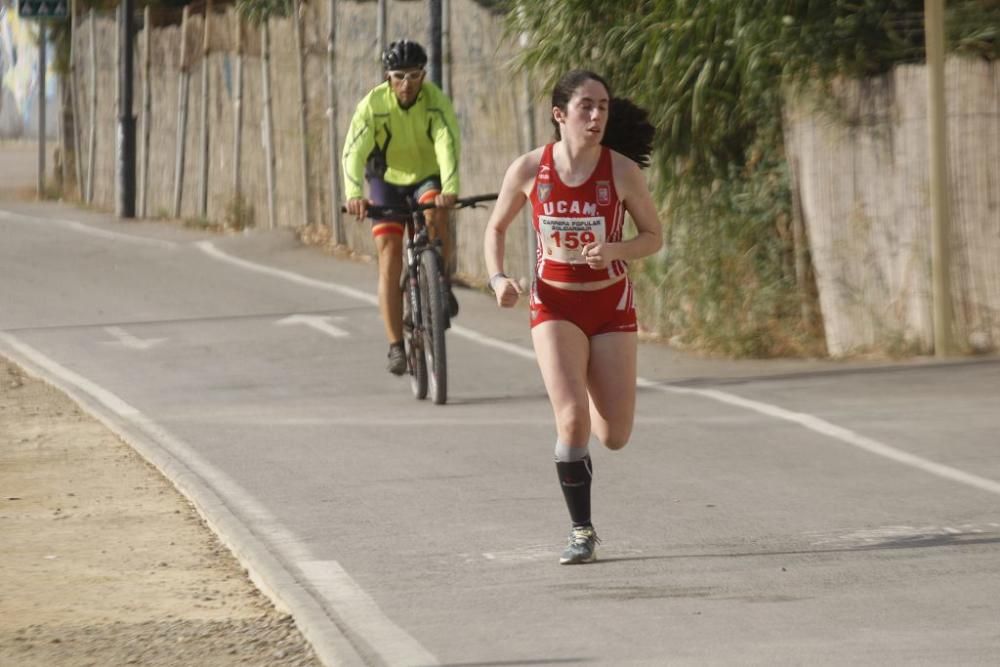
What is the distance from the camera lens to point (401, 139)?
481 inches

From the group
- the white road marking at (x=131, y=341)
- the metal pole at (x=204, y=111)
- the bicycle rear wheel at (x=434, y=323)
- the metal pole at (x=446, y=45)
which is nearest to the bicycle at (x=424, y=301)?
the bicycle rear wheel at (x=434, y=323)

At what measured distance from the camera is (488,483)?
368 inches

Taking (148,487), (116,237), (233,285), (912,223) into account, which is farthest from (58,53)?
(148,487)

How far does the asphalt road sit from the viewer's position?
6570 mm

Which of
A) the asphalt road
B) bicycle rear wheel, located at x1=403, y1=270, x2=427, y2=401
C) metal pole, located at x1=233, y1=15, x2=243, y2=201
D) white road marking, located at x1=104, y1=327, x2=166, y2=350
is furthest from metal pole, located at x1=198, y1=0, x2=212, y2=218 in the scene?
bicycle rear wheel, located at x1=403, y1=270, x2=427, y2=401

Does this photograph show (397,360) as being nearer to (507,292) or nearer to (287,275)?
(507,292)

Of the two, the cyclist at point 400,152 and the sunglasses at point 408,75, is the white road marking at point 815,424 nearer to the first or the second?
the cyclist at point 400,152

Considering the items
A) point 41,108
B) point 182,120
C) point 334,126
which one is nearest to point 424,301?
point 334,126

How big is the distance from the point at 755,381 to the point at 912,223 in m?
1.57

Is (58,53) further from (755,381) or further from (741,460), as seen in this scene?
(741,460)

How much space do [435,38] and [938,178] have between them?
21.0 ft

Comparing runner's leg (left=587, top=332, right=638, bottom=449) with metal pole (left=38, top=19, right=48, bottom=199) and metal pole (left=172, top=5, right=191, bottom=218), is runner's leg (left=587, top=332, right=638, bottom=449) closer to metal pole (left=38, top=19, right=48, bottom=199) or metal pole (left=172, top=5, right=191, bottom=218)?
metal pole (left=172, top=5, right=191, bottom=218)

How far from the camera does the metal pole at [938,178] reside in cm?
1263

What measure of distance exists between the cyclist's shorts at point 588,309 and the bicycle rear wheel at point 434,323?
3927 millimetres
